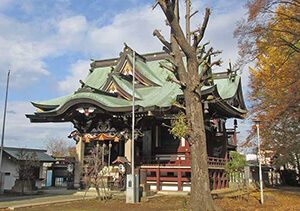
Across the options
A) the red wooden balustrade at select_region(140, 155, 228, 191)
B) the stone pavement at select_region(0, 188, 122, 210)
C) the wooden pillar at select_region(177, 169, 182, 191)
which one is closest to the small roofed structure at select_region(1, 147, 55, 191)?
the stone pavement at select_region(0, 188, 122, 210)

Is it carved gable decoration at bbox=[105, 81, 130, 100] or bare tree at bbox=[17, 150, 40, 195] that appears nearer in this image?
bare tree at bbox=[17, 150, 40, 195]

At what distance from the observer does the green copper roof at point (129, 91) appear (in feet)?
79.8

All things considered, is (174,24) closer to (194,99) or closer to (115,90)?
(194,99)

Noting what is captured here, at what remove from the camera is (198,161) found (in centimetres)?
1129

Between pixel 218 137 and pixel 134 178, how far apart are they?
14.2m

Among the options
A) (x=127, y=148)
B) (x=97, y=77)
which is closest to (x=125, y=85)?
(x=127, y=148)

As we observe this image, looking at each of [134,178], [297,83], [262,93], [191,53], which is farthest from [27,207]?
[262,93]

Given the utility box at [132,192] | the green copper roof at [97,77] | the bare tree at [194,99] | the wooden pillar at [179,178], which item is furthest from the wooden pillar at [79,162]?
the bare tree at [194,99]

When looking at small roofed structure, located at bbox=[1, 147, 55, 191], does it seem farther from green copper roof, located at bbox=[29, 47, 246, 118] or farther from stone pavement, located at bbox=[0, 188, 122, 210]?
stone pavement, located at bbox=[0, 188, 122, 210]

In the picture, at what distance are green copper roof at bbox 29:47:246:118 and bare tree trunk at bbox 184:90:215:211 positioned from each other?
9974mm

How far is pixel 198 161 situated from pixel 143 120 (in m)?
14.6

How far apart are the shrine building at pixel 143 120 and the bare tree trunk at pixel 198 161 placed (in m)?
10.4

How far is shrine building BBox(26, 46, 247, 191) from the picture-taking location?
24.2m

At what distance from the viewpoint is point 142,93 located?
28625 millimetres
